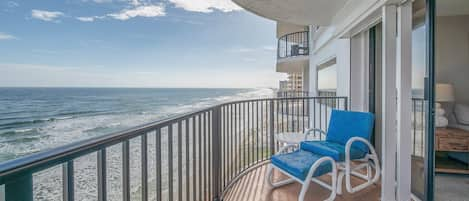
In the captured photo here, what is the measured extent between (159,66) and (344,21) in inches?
903

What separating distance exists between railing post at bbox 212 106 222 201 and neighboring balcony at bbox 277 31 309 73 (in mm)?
7842

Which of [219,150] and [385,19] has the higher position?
[385,19]

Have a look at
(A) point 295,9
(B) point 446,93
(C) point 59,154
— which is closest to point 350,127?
(B) point 446,93

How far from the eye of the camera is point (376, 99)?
321cm

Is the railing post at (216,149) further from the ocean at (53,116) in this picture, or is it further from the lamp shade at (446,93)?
the ocean at (53,116)

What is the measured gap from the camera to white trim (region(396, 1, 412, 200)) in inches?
77.6

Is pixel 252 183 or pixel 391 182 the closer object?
pixel 391 182

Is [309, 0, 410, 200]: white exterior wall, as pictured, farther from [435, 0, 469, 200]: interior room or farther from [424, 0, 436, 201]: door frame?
[435, 0, 469, 200]: interior room

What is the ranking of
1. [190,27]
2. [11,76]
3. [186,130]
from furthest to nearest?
[190,27] → [11,76] → [186,130]

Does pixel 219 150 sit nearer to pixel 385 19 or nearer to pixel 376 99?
pixel 385 19

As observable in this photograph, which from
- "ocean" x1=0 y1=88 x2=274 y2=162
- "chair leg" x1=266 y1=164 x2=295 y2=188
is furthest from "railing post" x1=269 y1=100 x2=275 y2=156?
"ocean" x1=0 y1=88 x2=274 y2=162

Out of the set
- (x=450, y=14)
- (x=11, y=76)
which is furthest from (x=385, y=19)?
(x=11, y=76)

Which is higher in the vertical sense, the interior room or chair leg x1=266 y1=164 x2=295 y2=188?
the interior room

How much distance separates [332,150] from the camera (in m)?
2.48
